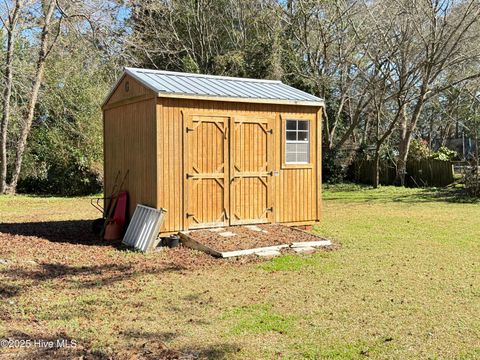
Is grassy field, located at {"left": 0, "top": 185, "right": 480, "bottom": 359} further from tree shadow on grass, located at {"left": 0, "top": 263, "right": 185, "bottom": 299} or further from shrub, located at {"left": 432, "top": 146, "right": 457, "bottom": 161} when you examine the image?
shrub, located at {"left": 432, "top": 146, "right": 457, "bottom": 161}

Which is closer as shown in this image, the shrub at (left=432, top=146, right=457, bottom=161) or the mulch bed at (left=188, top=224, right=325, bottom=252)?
the mulch bed at (left=188, top=224, right=325, bottom=252)

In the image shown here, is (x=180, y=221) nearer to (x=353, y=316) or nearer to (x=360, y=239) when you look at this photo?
(x=360, y=239)

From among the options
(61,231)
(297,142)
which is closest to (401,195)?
(297,142)

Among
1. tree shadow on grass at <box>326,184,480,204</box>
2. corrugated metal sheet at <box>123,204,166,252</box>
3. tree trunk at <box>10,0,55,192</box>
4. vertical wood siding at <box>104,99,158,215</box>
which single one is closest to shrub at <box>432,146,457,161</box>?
tree shadow on grass at <box>326,184,480,204</box>

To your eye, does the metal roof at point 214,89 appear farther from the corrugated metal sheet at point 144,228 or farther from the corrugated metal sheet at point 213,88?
the corrugated metal sheet at point 144,228

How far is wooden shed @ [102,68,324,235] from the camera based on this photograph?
892 cm

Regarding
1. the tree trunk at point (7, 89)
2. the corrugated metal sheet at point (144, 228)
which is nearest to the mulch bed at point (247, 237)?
the corrugated metal sheet at point (144, 228)

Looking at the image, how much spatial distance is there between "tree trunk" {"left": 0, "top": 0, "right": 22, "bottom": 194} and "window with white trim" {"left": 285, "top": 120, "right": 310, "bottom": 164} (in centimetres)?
1191

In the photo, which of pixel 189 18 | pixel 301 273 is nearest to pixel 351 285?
pixel 301 273

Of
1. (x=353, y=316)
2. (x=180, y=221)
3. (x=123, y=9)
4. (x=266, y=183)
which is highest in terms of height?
(x=123, y=9)

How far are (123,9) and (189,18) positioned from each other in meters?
3.24

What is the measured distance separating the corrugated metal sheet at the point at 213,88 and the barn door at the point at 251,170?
517 mm

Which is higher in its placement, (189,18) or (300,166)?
(189,18)

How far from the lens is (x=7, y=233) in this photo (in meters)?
9.74
